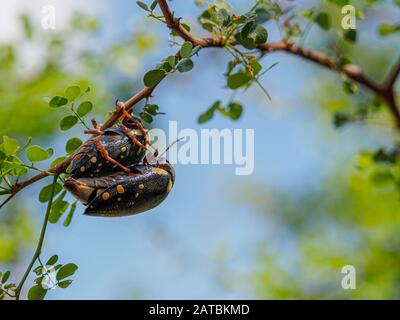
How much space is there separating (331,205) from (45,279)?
4.19 meters

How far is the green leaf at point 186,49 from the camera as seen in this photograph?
1260 mm

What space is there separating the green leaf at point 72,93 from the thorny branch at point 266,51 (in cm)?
8

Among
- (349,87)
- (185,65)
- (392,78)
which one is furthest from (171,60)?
(392,78)

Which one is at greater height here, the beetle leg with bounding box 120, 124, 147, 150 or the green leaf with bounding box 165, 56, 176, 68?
the green leaf with bounding box 165, 56, 176, 68

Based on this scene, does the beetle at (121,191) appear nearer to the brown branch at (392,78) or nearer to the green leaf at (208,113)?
the green leaf at (208,113)

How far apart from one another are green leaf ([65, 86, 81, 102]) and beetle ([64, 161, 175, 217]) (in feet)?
0.55

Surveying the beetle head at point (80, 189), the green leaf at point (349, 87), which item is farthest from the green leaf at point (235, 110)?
the beetle head at point (80, 189)

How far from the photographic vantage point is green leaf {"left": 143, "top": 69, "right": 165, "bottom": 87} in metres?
1.28

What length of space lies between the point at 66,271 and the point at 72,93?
330mm

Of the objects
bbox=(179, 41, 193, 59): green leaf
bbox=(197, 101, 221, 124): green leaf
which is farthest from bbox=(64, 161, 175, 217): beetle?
bbox=(197, 101, 221, 124): green leaf

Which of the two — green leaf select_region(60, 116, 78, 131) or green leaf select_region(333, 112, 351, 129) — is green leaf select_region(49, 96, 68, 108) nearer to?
green leaf select_region(60, 116, 78, 131)
